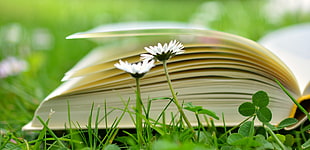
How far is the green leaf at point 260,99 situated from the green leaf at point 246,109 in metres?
0.01

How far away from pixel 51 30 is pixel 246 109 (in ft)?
10.1

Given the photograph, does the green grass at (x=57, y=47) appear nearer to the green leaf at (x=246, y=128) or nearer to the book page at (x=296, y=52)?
the green leaf at (x=246, y=128)

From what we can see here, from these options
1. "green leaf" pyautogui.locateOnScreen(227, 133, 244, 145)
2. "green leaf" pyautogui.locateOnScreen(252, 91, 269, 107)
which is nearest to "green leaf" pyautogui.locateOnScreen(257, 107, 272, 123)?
"green leaf" pyautogui.locateOnScreen(252, 91, 269, 107)

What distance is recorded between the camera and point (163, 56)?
98 centimetres

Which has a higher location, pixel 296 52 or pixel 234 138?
pixel 296 52

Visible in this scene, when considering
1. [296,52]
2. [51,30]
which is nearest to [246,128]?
[296,52]

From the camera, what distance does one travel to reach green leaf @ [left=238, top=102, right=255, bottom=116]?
1.10 m

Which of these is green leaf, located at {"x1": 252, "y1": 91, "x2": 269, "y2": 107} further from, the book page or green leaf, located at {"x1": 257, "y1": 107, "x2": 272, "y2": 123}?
the book page

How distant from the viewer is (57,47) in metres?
3.27

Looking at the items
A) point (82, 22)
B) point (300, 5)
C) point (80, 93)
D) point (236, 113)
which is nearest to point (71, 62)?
point (82, 22)

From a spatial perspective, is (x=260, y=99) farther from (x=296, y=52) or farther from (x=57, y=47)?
(x=57, y=47)

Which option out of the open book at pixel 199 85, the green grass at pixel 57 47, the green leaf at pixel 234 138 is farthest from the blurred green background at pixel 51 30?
the green leaf at pixel 234 138

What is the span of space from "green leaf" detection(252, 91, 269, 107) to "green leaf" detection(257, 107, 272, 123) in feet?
0.04

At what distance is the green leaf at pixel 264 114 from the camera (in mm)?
1080
